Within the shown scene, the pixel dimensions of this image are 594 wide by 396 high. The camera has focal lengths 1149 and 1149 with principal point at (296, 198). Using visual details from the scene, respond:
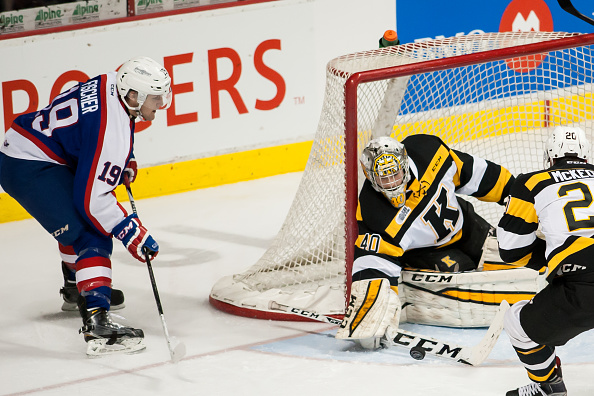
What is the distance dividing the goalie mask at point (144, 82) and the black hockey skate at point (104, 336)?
755 mm

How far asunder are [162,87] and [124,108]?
16cm

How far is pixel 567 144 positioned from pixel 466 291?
91 centimetres

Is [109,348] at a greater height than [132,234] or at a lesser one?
lesser

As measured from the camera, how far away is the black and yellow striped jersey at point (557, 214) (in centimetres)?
321

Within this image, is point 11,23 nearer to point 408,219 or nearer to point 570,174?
point 408,219

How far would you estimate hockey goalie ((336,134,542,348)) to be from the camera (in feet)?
13.0

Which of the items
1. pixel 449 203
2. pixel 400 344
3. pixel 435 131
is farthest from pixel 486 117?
pixel 400 344

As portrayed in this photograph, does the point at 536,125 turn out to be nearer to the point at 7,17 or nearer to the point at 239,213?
the point at 239,213

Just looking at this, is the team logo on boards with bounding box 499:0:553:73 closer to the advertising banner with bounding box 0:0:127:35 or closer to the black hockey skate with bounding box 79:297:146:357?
the advertising banner with bounding box 0:0:127:35

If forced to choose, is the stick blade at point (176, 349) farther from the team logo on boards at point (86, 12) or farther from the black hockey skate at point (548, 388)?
the team logo on boards at point (86, 12)

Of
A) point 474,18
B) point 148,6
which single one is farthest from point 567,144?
point 474,18

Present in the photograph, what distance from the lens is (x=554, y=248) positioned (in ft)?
10.6

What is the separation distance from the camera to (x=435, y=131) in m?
4.95

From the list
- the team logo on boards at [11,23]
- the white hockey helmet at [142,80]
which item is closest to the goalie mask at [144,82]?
the white hockey helmet at [142,80]
